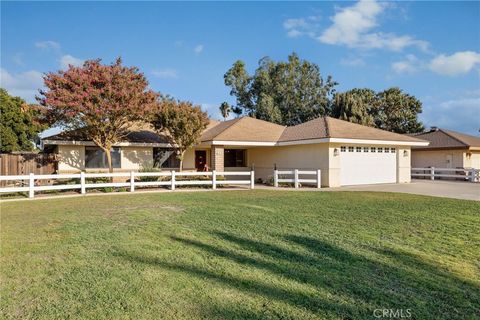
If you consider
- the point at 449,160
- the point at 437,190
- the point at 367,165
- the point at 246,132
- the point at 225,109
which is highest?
the point at 225,109

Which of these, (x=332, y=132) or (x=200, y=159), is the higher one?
(x=332, y=132)

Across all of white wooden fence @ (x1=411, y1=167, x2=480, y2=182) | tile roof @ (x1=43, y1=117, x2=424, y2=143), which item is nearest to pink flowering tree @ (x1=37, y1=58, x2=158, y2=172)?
tile roof @ (x1=43, y1=117, x2=424, y2=143)

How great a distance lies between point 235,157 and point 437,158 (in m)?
15.6

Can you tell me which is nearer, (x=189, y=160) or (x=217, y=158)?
(x=217, y=158)

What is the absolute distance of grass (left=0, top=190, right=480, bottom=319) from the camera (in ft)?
13.3

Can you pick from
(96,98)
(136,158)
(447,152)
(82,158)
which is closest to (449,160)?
(447,152)

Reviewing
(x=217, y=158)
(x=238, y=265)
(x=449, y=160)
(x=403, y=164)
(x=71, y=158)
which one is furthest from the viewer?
(x=449, y=160)

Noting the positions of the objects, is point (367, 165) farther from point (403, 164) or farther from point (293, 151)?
point (293, 151)

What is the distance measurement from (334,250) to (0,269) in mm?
5355

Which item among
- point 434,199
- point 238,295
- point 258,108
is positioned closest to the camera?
point 238,295

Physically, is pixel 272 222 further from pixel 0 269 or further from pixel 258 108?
pixel 258 108

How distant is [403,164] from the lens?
22078mm

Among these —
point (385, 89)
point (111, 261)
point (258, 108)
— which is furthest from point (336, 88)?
point (111, 261)

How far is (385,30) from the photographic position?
19.2m
